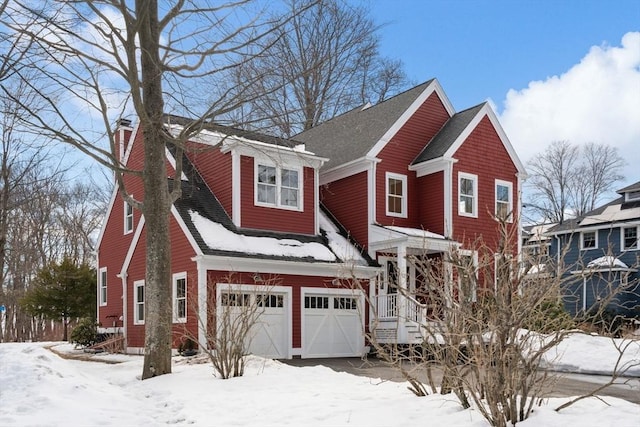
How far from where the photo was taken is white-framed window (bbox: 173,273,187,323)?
627 inches

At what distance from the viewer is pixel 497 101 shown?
21062 mm

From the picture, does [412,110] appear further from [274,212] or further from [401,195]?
[274,212]

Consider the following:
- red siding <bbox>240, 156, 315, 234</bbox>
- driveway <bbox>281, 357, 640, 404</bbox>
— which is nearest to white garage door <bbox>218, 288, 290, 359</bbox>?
driveway <bbox>281, 357, 640, 404</bbox>

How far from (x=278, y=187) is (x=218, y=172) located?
1741 millimetres

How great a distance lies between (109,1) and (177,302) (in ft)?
26.6

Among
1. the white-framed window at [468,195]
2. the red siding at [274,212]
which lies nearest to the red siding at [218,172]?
the red siding at [274,212]

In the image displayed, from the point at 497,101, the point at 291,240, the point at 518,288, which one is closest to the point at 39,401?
the point at 518,288

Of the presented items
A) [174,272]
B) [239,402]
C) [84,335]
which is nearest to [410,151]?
[174,272]

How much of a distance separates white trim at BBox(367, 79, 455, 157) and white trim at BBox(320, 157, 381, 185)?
25cm

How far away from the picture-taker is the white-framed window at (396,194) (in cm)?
1911

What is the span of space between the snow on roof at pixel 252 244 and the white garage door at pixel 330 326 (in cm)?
108

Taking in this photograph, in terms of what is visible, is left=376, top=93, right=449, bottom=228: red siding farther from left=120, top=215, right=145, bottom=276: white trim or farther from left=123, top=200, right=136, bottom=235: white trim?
left=123, top=200, right=136, bottom=235: white trim

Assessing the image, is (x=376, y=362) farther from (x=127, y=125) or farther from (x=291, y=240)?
(x=127, y=125)

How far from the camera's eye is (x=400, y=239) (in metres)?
16.9
